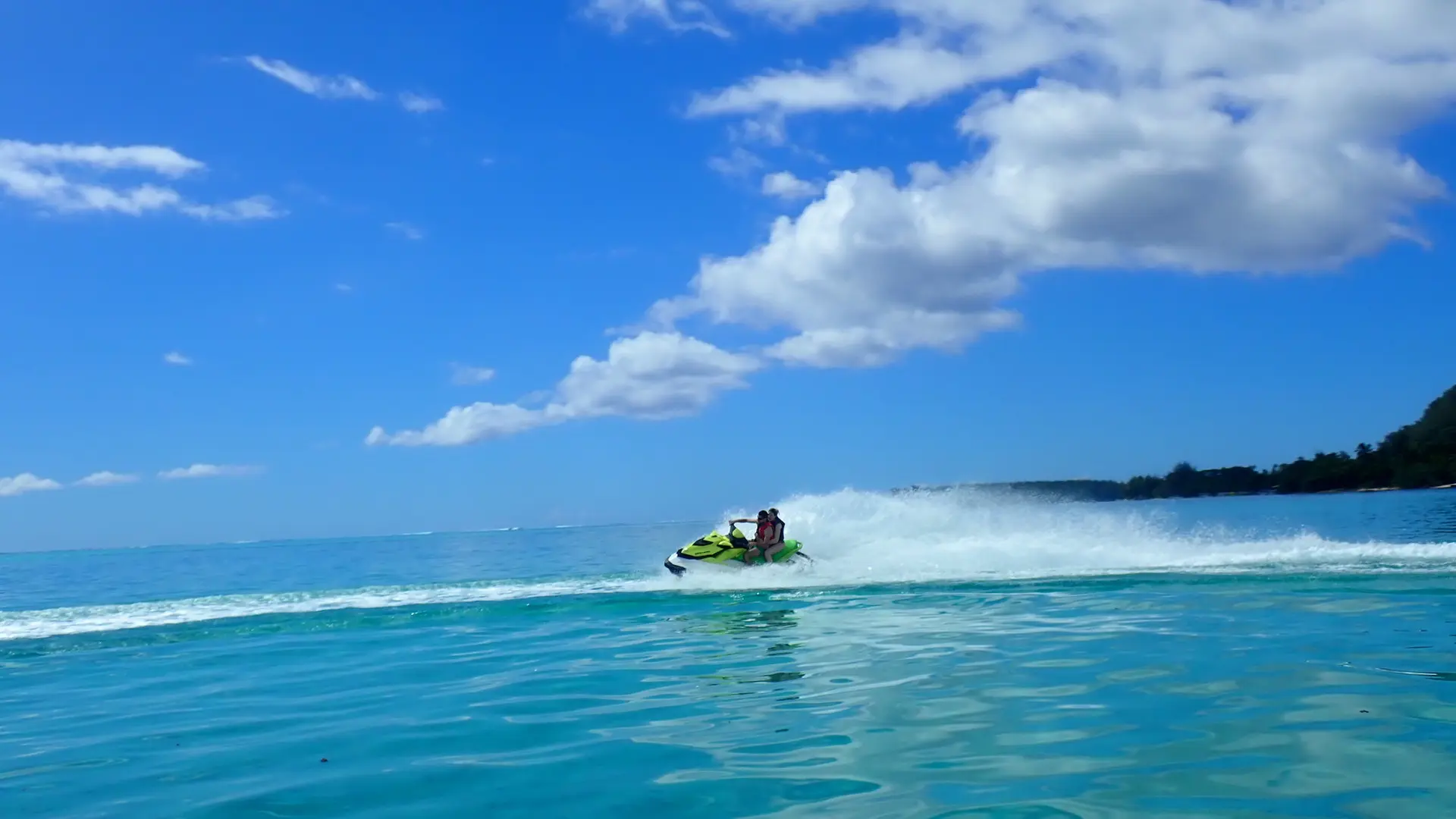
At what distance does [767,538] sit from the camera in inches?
1134

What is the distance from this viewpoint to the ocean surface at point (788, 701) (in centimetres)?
739

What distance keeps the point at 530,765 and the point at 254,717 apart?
4.59 meters

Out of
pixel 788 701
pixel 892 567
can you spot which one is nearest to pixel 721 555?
pixel 892 567

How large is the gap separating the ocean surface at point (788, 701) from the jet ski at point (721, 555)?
3524 millimetres

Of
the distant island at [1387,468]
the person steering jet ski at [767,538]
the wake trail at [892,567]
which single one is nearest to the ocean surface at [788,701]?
the wake trail at [892,567]

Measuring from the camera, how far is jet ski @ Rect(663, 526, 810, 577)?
28578 millimetres

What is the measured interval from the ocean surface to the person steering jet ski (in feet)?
12.1

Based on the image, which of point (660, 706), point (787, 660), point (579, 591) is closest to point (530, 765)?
point (660, 706)

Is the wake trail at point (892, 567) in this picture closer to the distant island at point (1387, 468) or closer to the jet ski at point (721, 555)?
the jet ski at point (721, 555)

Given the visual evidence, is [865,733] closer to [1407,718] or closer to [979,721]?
[979,721]

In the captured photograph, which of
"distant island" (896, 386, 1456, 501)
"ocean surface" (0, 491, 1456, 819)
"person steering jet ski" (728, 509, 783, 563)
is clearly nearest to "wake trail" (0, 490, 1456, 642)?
"ocean surface" (0, 491, 1456, 819)

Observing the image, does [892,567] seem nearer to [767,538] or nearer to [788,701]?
[767,538]

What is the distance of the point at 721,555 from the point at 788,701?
59.1ft

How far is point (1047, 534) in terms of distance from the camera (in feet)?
111
